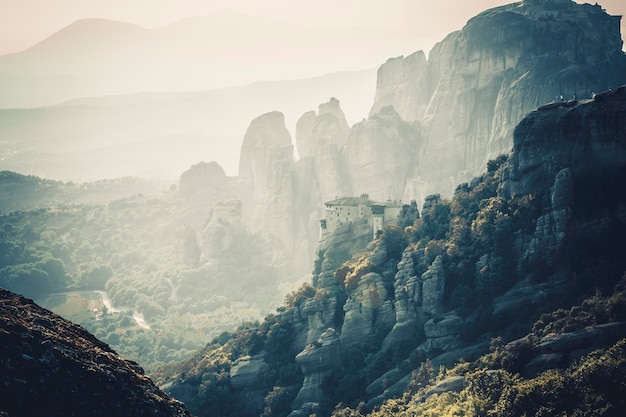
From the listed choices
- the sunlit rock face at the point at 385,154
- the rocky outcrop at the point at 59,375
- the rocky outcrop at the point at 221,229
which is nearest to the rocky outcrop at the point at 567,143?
the rocky outcrop at the point at 59,375

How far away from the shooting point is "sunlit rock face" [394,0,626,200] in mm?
128500

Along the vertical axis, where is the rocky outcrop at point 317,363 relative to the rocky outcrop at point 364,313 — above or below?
below

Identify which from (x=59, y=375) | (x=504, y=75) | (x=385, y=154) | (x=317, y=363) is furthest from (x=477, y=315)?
(x=385, y=154)

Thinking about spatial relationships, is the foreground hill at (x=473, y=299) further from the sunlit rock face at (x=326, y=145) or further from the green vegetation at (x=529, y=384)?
the sunlit rock face at (x=326, y=145)

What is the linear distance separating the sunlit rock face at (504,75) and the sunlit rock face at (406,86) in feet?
33.3

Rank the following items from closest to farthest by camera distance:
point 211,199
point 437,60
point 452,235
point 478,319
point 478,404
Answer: point 478,404
point 478,319
point 452,235
point 437,60
point 211,199

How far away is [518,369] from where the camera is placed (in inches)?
2677

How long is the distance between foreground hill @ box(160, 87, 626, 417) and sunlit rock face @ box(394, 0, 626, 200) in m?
35.8

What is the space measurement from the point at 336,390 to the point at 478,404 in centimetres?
2081

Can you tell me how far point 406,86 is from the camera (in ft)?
556

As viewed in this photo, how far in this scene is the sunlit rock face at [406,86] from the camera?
164375 mm

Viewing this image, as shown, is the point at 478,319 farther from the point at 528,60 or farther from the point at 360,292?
the point at 528,60

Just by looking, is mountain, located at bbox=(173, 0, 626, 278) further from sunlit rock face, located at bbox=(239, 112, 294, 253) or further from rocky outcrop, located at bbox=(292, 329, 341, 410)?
rocky outcrop, located at bbox=(292, 329, 341, 410)

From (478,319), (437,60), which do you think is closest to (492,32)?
(437,60)
